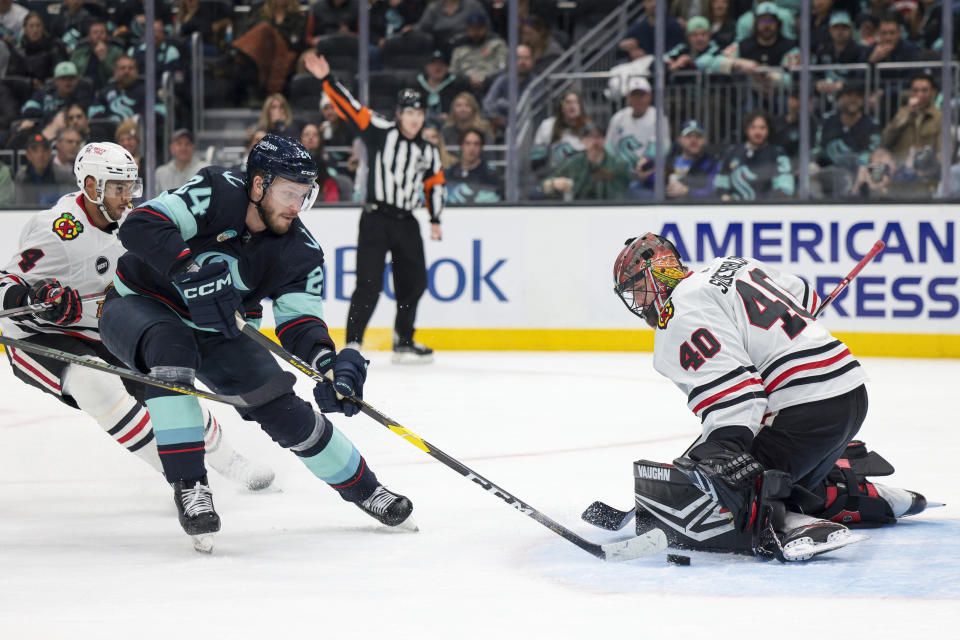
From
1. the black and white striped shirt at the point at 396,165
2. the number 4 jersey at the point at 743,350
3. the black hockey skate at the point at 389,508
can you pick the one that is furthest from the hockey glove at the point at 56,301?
the black and white striped shirt at the point at 396,165

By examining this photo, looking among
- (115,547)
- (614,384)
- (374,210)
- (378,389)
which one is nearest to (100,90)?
(374,210)

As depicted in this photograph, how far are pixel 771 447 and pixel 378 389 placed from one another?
129 inches

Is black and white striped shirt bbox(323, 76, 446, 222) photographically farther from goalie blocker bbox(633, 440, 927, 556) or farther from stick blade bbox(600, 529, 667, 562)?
stick blade bbox(600, 529, 667, 562)

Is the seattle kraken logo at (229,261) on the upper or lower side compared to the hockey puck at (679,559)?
upper

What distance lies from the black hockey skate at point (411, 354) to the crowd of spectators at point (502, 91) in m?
1.16

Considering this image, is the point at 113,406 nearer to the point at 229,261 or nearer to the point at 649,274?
the point at 229,261

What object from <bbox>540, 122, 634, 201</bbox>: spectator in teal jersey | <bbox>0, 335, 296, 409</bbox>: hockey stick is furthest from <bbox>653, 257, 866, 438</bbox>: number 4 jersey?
<bbox>540, 122, 634, 201</bbox>: spectator in teal jersey

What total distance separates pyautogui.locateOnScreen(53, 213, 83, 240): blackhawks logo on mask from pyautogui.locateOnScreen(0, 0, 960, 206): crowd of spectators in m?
4.23

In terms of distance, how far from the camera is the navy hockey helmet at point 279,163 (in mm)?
2848

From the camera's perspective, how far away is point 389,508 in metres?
3.02

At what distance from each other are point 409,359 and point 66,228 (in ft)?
11.3

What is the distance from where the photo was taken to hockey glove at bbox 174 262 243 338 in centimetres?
279

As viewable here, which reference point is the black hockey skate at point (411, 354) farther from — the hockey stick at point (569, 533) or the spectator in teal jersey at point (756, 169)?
the hockey stick at point (569, 533)

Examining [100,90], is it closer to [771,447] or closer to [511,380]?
[511,380]
